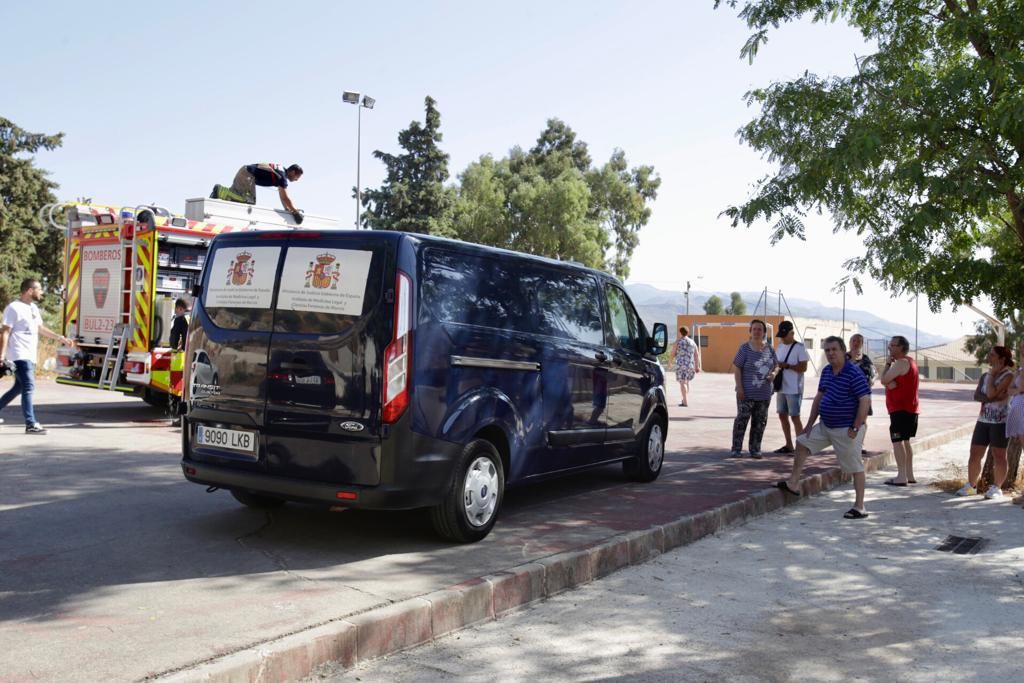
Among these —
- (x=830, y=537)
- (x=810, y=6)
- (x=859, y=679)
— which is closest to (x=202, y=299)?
(x=859, y=679)

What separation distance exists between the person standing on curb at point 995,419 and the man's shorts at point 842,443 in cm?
190

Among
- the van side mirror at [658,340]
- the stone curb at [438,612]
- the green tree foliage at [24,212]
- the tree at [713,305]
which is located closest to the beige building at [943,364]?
the tree at [713,305]

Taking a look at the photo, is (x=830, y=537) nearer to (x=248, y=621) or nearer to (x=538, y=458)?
(x=538, y=458)

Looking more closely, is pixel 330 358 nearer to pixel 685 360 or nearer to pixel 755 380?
pixel 755 380

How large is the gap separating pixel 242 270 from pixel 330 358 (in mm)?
995

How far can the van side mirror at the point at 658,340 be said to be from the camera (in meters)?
8.83

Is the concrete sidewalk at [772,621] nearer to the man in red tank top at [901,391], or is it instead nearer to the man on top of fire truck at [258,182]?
the man in red tank top at [901,391]

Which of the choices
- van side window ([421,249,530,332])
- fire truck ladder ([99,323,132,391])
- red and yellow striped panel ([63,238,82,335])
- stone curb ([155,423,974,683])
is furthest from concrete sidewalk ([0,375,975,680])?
red and yellow striped panel ([63,238,82,335])

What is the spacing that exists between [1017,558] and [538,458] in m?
3.59

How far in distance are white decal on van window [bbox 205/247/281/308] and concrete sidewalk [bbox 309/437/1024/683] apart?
2.60 m

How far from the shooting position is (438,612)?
4539mm

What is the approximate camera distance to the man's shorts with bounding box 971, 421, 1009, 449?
889cm

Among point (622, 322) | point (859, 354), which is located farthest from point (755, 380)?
point (622, 322)

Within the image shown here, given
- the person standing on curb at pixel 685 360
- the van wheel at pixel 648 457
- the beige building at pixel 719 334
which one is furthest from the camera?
the beige building at pixel 719 334
